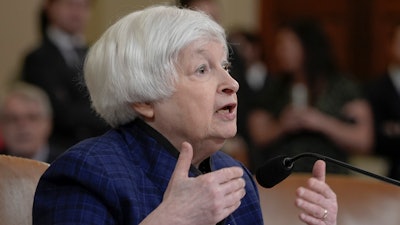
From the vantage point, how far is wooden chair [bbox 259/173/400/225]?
2.44 metres

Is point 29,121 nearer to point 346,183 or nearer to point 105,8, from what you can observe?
point 346,183

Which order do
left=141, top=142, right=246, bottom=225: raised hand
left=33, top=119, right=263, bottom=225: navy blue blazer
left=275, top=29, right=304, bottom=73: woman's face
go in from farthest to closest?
left=275, top=29, right=304, bottom=73: woman's face → left=33, top=119, right=263, bottom=225: navy blue blazer → left=141, top=142, right=246, bottom=225: raised hand

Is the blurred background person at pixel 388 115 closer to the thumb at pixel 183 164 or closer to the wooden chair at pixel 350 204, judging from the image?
the wooden chair at pixel 350 204

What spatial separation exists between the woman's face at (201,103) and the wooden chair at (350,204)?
46 centimetres

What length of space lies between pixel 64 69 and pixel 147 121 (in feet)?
7.71

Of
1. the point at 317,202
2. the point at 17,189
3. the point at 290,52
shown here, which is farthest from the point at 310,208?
the point at 290,52

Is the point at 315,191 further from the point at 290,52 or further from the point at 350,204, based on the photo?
the point at 290,52

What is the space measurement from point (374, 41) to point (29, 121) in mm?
4055

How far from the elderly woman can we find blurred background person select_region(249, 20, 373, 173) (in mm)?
2133

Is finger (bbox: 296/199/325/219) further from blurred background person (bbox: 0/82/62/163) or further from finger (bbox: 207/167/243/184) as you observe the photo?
blurred background person (bbox: 0/82/62/163)

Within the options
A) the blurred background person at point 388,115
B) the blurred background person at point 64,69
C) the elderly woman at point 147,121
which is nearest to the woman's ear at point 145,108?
the elderly woman at point 147,121

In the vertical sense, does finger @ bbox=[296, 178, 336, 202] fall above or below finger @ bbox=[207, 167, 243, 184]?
below

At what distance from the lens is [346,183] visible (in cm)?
251

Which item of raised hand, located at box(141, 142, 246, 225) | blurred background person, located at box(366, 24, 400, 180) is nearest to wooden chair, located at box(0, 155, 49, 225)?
raised hand, located at box(141, 142, 246, 225)
